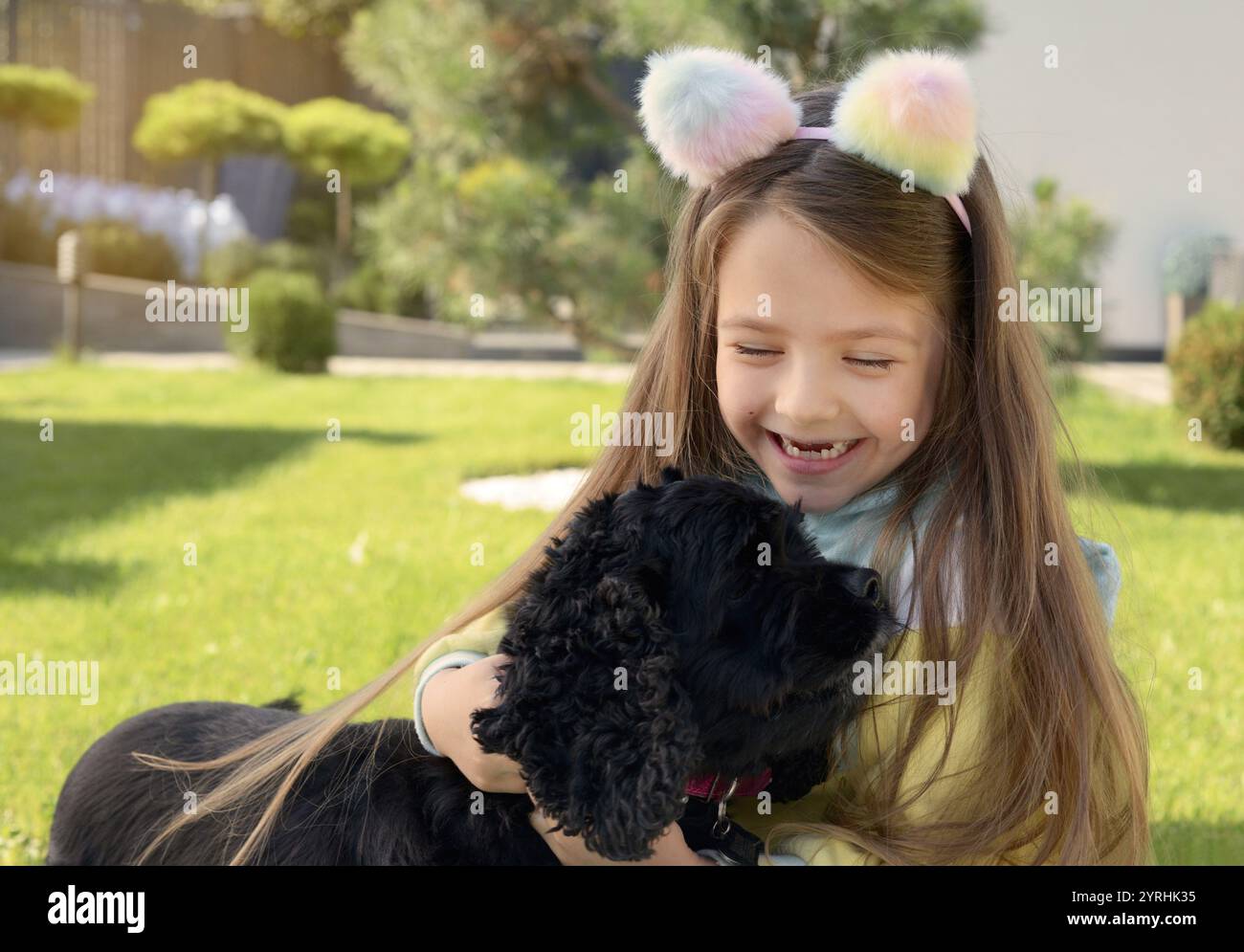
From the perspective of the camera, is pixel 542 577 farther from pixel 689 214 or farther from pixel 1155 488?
pixel 1155 488

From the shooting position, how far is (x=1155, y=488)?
8.68m

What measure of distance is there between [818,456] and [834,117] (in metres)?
0.73

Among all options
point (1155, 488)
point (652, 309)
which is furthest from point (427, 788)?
point (1155, 488)

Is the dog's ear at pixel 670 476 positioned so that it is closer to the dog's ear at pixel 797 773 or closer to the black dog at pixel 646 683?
the black dog at pixel 646 683

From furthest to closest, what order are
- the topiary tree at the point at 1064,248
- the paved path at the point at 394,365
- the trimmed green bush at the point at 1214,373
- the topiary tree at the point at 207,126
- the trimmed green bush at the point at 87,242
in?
1. the topiary tree at the point at 207,126
2. the trimmed green bush at the point at 87,242
3. the paved path at the point at 394,365
4. the trimmed green bush at the point at 1214,373
5. the topiary tree at the point at 1064,248

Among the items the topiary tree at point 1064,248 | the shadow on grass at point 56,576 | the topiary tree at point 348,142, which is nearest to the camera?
the shadow on grass at point 56,576

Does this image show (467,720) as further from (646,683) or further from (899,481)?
(899,481)

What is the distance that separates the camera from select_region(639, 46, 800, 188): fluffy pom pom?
2650mm

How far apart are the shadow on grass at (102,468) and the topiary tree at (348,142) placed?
1078cm

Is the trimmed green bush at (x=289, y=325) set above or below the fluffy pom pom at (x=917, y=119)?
below

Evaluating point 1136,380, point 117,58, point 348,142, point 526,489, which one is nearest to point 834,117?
point 526,489

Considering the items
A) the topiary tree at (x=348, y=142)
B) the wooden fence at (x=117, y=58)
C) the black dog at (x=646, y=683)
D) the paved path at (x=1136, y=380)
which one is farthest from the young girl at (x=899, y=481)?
the wooden fence at (x=117, y=58)

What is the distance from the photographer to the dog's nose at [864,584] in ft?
7.16

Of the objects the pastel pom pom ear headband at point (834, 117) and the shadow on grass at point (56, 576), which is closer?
the pastel pom pom ear headband at point (834, 117)
